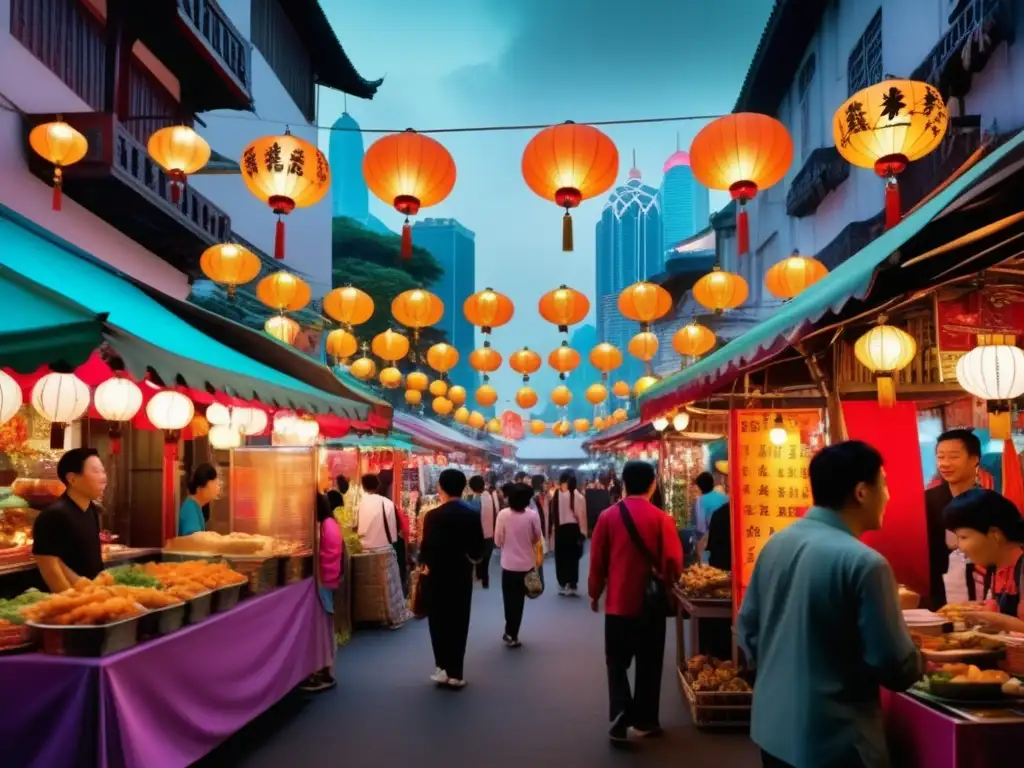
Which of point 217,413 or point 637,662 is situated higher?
point 217,413

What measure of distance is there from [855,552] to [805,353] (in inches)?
138

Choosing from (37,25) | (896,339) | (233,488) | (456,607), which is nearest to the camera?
(896,339)

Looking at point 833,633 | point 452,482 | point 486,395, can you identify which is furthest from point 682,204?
point 833,633

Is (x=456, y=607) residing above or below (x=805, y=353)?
below

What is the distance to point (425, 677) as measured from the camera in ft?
27.7

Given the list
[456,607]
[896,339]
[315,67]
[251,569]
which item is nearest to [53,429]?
[251,569]

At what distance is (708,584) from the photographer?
7520 mm

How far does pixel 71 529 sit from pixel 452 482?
3.53m

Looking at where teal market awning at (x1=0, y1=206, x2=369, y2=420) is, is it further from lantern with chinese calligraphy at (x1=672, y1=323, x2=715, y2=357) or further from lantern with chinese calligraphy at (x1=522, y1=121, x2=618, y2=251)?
lantern with chinese calligraphy at (x1=672, y1=323, x2=715, y2=357)

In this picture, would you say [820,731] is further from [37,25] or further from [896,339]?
[37,25]

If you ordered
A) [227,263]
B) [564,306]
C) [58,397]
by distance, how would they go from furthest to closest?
[564,306], [227,263], [58,397]

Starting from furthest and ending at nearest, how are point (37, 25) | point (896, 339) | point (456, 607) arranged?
point (37, 25) → point (456, 607) → point (896, 339)

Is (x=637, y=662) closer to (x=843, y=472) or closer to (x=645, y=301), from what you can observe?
(x=843, y=472)

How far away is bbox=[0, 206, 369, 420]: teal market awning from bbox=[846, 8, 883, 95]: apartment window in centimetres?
1090
